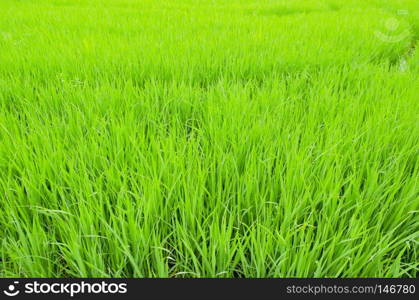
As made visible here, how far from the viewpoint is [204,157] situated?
103 cm

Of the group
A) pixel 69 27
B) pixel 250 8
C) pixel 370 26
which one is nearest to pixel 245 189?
pixel 69 27

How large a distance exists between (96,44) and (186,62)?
2.39ft

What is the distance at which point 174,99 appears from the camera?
1.38 m

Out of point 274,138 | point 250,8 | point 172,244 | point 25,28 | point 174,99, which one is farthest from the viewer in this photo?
point 250,8

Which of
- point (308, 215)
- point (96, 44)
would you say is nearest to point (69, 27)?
point (96, 44)

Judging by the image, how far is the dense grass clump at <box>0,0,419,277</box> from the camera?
2.28 ft

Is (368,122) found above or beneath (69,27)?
beneath

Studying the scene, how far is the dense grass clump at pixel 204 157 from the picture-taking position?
2.28 ft

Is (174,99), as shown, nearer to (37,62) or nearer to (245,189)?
(245,189)

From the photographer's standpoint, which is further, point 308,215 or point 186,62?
point 186,62

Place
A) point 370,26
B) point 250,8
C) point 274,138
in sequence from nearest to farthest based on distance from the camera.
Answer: point 274,138, point 370,26, point 250,8

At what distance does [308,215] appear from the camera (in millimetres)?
837

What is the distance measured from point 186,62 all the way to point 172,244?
1.31m

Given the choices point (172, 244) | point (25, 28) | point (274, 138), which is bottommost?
point (172, 244)
